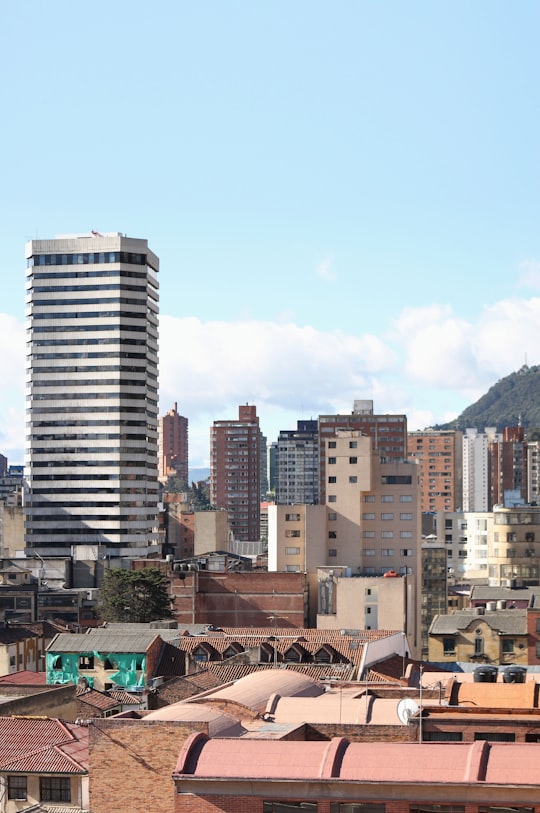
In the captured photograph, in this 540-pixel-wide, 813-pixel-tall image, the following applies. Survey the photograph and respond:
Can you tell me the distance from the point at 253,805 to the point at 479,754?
21.3 ft

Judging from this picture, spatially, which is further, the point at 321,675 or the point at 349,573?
the point at 349,573

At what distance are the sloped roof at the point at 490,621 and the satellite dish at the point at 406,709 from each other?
6281 cm

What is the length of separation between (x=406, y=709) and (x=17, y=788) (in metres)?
17.3

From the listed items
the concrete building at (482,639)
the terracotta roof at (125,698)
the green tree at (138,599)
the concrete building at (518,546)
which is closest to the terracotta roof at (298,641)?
the concrete building at (482,639)

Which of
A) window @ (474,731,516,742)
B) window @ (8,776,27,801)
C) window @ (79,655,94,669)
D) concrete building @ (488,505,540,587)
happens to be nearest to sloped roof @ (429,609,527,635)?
window @ (79,655,94,669)

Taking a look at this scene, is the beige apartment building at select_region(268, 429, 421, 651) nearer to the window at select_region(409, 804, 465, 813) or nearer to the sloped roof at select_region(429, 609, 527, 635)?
the sloped roof at select_region(429, 609, 527, 635)

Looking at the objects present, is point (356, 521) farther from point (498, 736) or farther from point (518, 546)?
point (498, 736)

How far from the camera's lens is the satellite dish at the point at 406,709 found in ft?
170

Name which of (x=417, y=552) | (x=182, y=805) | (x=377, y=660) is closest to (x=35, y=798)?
(x=182, y=805)

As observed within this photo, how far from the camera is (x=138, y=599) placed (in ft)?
453

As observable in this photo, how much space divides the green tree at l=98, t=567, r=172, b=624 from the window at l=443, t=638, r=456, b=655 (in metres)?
30.4

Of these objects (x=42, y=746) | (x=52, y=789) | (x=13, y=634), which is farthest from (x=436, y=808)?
(x=13, y=634)

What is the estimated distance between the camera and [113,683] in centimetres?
9338

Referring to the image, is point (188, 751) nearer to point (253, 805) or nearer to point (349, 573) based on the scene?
point (253, 805)
